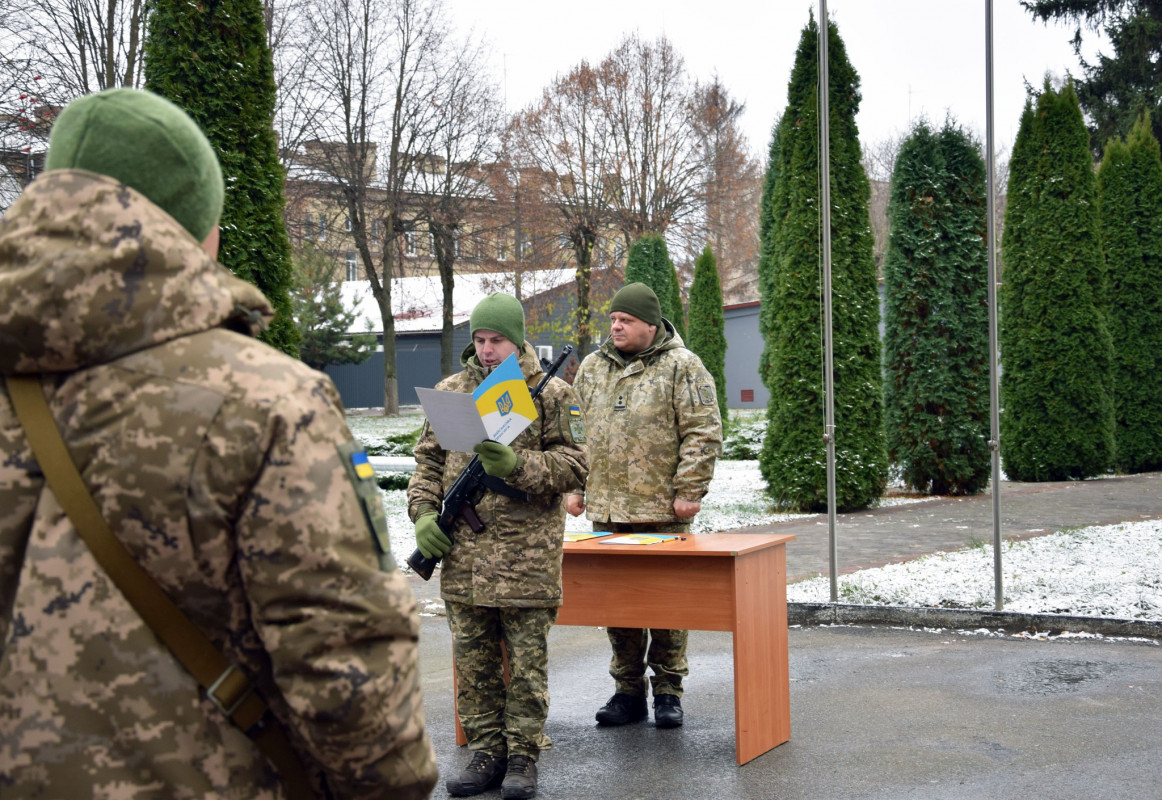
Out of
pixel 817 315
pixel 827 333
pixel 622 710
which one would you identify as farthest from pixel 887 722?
pixel 817 315

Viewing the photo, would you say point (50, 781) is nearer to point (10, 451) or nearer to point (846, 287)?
point (10, 451)

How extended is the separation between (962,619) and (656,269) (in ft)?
66.2

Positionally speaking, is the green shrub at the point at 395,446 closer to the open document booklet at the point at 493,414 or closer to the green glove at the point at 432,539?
the green glove at the point at 432,539

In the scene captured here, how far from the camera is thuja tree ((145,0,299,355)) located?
8.98 metres

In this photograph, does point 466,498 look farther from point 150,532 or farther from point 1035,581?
point 1035,581

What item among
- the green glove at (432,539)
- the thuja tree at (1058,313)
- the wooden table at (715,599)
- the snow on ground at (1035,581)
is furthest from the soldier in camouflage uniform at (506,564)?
the thuja tree at (1058,313)

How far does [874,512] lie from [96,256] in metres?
13.3

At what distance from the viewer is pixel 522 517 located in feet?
14.6

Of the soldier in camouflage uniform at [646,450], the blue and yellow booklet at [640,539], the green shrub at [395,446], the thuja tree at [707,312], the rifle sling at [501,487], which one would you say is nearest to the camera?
the rifle sling at [501,487]

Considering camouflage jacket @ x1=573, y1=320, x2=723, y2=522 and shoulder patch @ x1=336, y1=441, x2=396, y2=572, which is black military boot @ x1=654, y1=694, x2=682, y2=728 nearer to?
camouflage jacket @ x1=573, y1=320, x2=723, y2=522

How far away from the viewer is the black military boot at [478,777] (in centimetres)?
452

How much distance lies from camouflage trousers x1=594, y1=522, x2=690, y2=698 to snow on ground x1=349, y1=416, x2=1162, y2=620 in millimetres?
2849

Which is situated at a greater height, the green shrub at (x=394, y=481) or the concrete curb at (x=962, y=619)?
the green shrub at (x=394, y=481)

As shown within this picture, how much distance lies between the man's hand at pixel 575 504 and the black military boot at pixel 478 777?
1.54m
